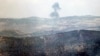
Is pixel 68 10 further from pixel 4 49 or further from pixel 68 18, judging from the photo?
pixel 4 49

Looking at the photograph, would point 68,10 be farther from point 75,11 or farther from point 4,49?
point 4,49

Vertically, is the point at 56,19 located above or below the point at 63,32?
above

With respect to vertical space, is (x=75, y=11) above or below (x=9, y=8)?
below

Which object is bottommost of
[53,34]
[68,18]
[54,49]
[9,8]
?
[54,49]

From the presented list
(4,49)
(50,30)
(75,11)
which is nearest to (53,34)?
(50,30)

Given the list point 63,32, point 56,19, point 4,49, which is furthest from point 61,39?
point 4,49

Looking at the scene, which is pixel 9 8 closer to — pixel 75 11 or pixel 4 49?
pixel 4 49

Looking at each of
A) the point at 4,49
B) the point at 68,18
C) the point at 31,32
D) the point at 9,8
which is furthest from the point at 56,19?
the point at 4,49
